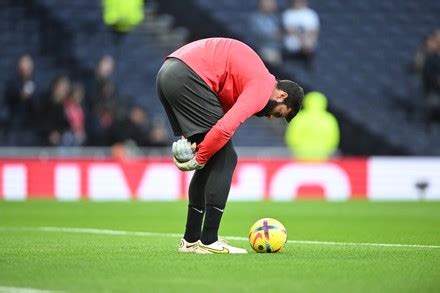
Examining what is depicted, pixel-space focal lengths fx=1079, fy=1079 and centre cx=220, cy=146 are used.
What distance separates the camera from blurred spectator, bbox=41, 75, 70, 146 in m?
21.5

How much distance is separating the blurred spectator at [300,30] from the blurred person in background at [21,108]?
18.6 ft

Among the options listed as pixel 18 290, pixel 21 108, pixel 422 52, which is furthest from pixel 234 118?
pixel 422 52

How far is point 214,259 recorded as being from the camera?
8.32 meters

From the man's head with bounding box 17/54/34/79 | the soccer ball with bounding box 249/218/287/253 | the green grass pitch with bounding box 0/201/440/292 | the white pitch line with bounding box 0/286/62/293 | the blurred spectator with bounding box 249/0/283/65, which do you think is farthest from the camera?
the blurred spectator with bounding box 249/0/283/65

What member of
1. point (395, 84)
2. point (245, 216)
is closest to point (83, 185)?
point (245, 216)

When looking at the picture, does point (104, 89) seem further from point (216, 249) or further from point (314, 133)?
point (216, 249)

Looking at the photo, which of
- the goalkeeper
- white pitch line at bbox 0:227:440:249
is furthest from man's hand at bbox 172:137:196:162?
white pitch line at bbox 0:227:440:249

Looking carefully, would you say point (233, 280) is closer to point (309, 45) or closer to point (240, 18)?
point (309, 45)

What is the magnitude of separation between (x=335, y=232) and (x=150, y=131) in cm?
1042

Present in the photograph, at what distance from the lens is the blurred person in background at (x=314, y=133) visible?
850 inches

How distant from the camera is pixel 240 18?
1003 inches

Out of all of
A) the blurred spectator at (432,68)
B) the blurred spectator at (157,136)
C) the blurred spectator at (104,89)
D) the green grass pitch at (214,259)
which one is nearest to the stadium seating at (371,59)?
the blurred spectator at (432,68)

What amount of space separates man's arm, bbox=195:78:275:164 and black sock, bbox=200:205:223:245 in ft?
1.53

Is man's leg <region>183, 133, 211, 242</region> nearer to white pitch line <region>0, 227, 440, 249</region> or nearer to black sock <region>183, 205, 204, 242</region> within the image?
black sock <region>183, 205, 204, 242</region>
